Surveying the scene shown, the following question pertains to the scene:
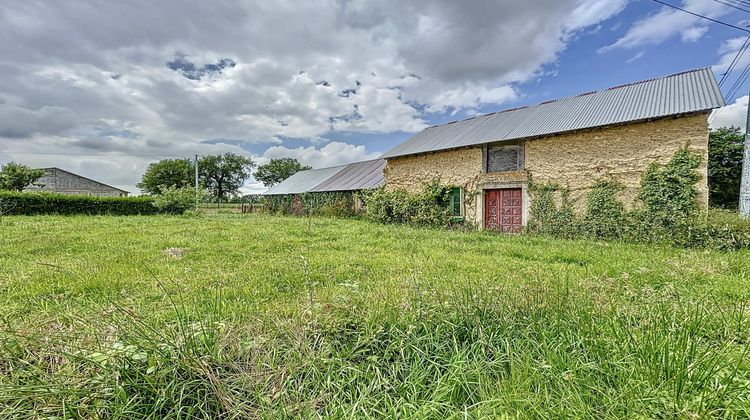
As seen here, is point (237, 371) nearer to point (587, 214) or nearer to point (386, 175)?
point (587, 214)

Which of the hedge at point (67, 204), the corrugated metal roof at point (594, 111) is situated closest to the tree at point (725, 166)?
the corrugated metal roof at point (594, 111)

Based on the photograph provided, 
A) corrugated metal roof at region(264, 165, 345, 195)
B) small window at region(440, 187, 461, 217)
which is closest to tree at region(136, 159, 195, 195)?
corrugated metal roof at region(264, 165, 345, 195)

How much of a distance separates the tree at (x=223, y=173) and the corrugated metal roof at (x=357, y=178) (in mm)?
32920

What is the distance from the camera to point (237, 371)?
1890mm

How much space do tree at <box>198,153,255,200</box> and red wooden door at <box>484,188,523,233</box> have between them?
45.6 m

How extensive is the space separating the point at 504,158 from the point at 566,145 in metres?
2.13

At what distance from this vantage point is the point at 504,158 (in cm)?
1230

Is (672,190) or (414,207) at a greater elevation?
(672,190)

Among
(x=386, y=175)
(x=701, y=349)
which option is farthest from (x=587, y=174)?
(x=701, y=349)

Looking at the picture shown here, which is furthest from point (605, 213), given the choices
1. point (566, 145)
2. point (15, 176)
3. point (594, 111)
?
point (15, 176)

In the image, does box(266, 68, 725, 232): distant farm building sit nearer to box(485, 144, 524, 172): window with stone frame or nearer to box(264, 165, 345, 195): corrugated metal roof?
box(485, 144, 524, 172): window with stone frame

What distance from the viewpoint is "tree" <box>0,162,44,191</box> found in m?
27.2

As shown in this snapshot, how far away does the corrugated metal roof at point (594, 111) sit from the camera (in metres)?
9.09

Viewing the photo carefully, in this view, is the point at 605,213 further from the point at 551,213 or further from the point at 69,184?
the point at 69,184
